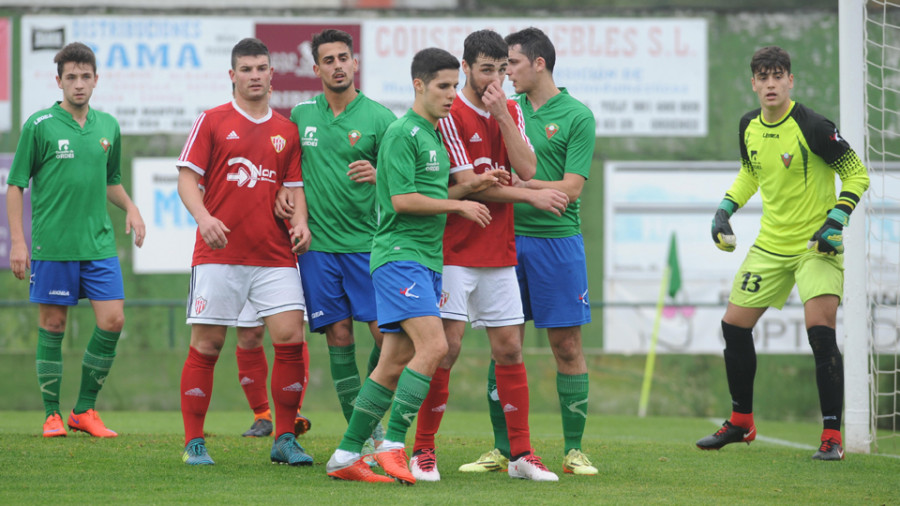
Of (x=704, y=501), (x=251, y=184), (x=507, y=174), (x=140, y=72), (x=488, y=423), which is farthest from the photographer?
(x=140, y=72)

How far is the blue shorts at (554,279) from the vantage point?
5781mm

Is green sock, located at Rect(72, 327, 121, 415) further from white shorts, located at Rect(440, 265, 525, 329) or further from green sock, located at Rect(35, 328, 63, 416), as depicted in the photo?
white shorts, located at Rect(440, 265, 525, 329)

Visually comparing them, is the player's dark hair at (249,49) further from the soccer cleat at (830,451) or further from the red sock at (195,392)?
the soccer cleat at (830,451)

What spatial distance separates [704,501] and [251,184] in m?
2.93

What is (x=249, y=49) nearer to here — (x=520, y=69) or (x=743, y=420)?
(x=520, y=69)

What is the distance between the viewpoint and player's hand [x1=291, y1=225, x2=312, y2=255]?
18.9 ft

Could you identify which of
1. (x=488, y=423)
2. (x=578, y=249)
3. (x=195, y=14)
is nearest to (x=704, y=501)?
(x=578, y=249)

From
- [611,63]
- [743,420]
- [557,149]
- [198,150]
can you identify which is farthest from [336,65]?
[611,63]

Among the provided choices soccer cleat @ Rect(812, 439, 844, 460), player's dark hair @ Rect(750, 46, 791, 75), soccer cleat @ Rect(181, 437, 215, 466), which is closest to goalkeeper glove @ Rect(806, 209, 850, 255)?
player's dark hair @ Rect(750, 46, 791, 75)

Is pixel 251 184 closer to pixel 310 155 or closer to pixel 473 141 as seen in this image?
pixel 310 155

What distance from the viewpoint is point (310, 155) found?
6039 mm

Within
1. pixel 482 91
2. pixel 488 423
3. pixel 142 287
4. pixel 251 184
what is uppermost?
pixel 482 91

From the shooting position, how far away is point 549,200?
17.9 feet

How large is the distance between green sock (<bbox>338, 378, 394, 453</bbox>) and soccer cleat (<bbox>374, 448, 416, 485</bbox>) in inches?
5.3
